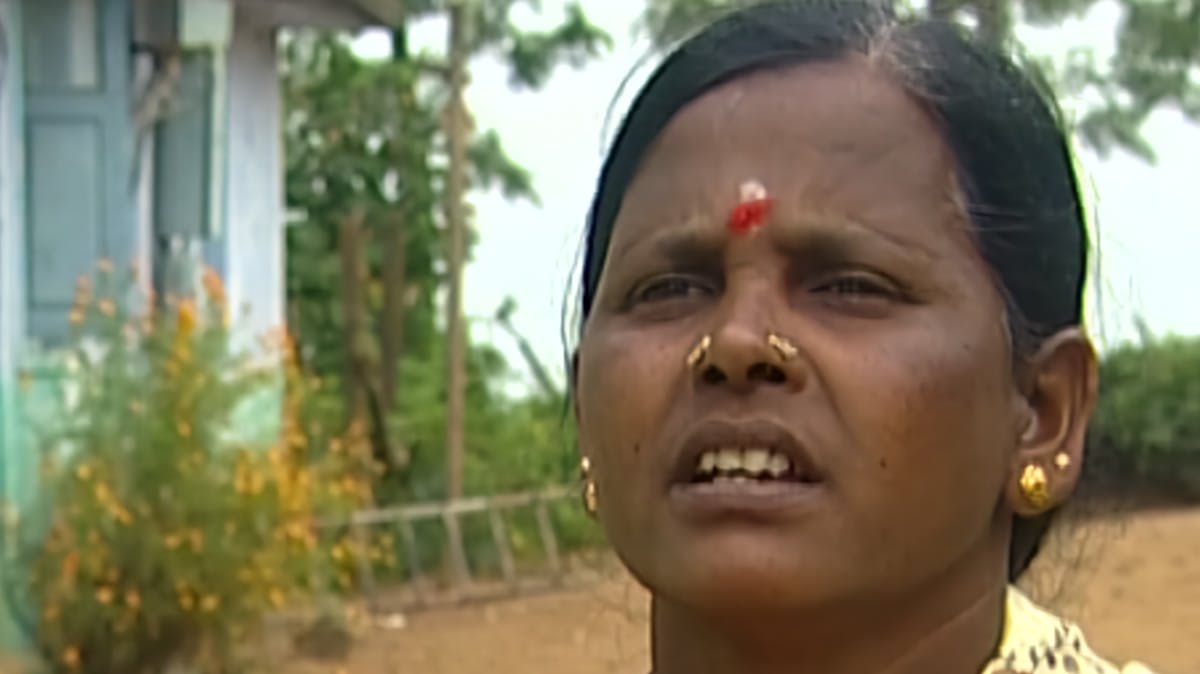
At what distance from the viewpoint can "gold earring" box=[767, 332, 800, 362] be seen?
3.87ft

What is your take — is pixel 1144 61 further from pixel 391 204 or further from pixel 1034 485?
pixel 1034 485

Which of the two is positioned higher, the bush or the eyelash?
the eyelash

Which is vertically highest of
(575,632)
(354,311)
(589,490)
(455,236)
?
(589,490)

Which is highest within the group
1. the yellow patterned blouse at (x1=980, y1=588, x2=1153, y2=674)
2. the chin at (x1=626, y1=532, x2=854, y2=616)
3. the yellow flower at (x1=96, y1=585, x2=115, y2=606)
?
the chin at (x1=626, y1=532, x2=854, y2=616)

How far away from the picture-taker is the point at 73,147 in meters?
6.34

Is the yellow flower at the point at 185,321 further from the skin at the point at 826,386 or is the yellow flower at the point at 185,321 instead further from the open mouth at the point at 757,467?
the open mouth at the point at 757,467

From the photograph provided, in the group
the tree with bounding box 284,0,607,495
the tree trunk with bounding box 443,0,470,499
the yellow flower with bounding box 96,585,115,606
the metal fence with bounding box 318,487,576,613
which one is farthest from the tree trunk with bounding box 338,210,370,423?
the yellow flower with bounding box 96,585,115,606

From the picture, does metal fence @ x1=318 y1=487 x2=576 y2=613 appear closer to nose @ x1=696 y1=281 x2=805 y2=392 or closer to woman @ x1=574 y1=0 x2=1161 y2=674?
woman @ x1=574 y1=0 x2=1161 y2=674

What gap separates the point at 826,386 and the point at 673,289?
166mm

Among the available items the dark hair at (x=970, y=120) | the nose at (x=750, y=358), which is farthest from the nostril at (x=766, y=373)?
the dark hair at (x=970, y=120)

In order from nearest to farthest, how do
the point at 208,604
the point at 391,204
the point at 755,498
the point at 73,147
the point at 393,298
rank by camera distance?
the point at 755,498 < the point at 208,604 < the point at 73,147 < the point at 393,298 < the point at 391,204

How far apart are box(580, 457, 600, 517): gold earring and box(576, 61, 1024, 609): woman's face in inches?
0.9

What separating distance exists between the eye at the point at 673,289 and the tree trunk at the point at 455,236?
8350 millimetres

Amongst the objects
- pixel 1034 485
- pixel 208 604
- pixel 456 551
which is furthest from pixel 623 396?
pixel 456 551
